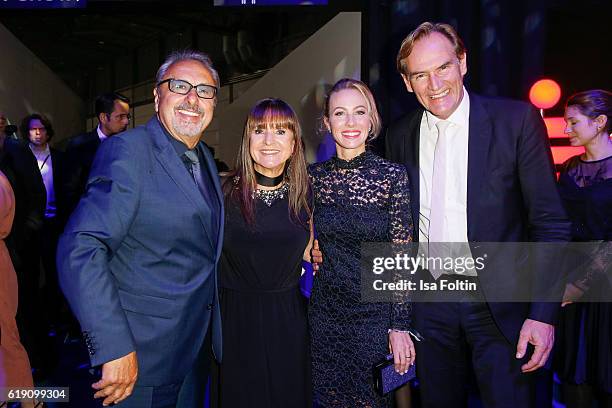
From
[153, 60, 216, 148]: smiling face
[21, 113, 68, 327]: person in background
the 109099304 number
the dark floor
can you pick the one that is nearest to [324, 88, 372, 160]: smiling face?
[153, 60, 216, 148]: smiling face

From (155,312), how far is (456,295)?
1.16m

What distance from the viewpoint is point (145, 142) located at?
5.08 feet

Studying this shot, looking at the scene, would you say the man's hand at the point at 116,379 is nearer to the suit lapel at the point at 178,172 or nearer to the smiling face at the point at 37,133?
the suit lapel at the point at 178,172

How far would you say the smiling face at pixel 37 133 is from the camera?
4.43m

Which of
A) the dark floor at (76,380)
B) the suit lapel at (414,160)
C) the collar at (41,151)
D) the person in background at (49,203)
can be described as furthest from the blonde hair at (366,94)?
the collar at (41,151)

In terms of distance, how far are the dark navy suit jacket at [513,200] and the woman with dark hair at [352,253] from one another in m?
0.31

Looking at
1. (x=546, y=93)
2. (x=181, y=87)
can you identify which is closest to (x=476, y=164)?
(x=181, y=87)

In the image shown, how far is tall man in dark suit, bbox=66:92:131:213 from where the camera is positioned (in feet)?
13.0

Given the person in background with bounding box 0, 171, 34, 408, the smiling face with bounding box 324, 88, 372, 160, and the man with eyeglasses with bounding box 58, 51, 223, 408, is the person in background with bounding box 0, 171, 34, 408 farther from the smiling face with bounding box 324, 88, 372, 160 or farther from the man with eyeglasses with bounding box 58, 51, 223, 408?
the smiling face with bounding box 324, 88, 372, 160

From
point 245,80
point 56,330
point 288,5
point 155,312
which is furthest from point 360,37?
point 56,330

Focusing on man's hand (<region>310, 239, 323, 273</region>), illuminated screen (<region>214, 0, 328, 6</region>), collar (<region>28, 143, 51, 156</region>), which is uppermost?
illuminated screen (<region>214, 0, 328, 6</region>)

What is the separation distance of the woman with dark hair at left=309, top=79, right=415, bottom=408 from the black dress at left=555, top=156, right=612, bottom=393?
1.34 metres

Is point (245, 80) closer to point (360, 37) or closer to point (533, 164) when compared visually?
point (360, 37)

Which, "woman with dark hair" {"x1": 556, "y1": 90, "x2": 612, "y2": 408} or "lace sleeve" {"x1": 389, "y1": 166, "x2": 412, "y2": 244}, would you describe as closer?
"lace sleeve" {"x1": 389, "y1": 166, "x2": 412, "y2": 244}
